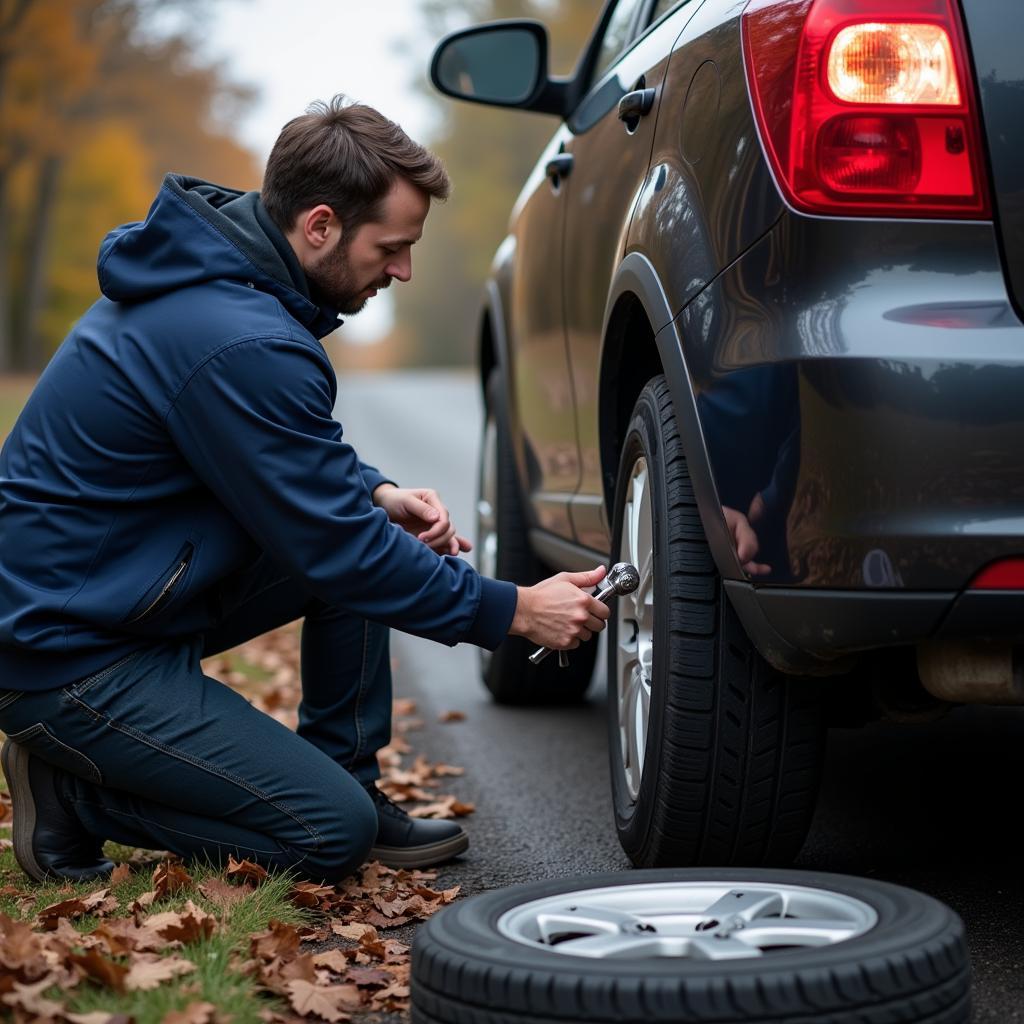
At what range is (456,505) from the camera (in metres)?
11.6

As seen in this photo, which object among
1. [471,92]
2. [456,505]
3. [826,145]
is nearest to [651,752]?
[826,145]

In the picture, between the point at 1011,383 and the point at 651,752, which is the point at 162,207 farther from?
the point at 1011,383

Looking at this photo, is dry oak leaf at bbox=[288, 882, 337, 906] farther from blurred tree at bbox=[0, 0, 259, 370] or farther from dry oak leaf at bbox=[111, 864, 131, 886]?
blurred tree at bbox=[0, 0, 259, 370]

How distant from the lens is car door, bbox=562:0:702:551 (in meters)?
3.12

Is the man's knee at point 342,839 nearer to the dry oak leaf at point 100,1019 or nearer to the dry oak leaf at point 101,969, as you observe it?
the dry oak leaf at point 101,969

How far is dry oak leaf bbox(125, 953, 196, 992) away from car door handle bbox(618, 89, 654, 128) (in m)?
1.78

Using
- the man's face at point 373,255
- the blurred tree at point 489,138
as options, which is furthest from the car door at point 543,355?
the blurred tree at point 489,138

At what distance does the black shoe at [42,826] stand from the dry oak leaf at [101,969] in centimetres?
80

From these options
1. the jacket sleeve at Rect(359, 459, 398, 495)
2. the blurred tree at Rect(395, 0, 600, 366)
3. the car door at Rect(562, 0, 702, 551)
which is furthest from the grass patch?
the blurred tree at Rect(395, 0, 600, 366)

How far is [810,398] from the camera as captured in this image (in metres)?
2.26

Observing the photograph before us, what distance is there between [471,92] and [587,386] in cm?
132

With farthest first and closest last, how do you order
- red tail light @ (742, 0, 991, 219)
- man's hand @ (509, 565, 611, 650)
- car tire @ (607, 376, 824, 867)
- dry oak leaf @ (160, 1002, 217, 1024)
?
man's hand @ (509, 565, 611, 650) < car tire @ (607, 376, 824, 867) < red tail light @ (742, 0, 991, 219) < dry oak leaf @ (160, 1002, 217, 1024)

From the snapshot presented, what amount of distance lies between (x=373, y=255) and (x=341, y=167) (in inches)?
7.3

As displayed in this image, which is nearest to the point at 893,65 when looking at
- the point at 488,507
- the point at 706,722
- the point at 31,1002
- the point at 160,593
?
the point at 706,722
